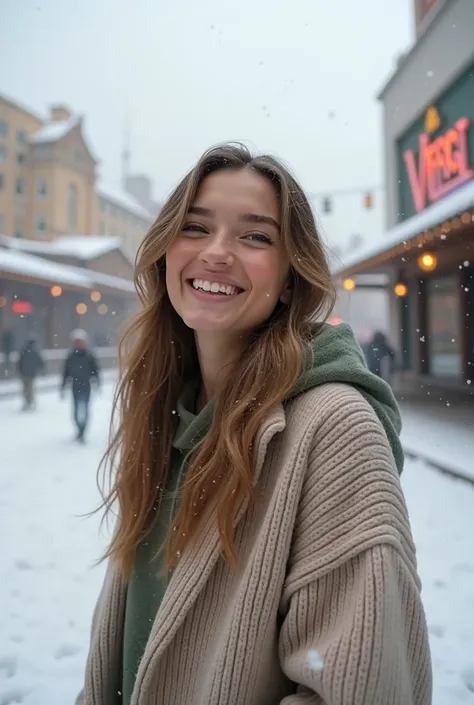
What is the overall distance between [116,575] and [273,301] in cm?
79

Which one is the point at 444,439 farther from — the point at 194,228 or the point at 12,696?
the point at 194,228

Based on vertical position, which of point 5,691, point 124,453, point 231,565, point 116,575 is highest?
point 124,453

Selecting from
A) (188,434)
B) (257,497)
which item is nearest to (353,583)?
(257,497)

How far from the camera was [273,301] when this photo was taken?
0.98 meters

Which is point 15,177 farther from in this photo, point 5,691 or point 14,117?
point 5,691

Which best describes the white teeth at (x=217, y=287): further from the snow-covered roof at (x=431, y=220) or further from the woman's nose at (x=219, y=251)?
the snow-covered roof at (x=431, y=220)

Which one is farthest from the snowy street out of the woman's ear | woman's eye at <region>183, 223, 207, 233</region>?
woman's eye at <region>183, 223, 207, 233</region>

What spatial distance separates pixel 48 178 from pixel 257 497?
21.6m

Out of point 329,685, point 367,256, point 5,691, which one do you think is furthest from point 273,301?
point 367,256

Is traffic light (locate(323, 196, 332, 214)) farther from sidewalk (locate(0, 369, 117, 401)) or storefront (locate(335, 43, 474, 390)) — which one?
sidewalk (locate(0, 369, 117, 401))

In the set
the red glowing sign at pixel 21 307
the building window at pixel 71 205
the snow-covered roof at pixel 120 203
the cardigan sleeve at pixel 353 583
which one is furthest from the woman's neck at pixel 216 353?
the snow-covered roof at pixel 120 203

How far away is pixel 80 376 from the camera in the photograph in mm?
7207

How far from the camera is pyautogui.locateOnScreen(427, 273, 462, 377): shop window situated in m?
7.93

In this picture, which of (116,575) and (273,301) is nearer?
(273,301)
